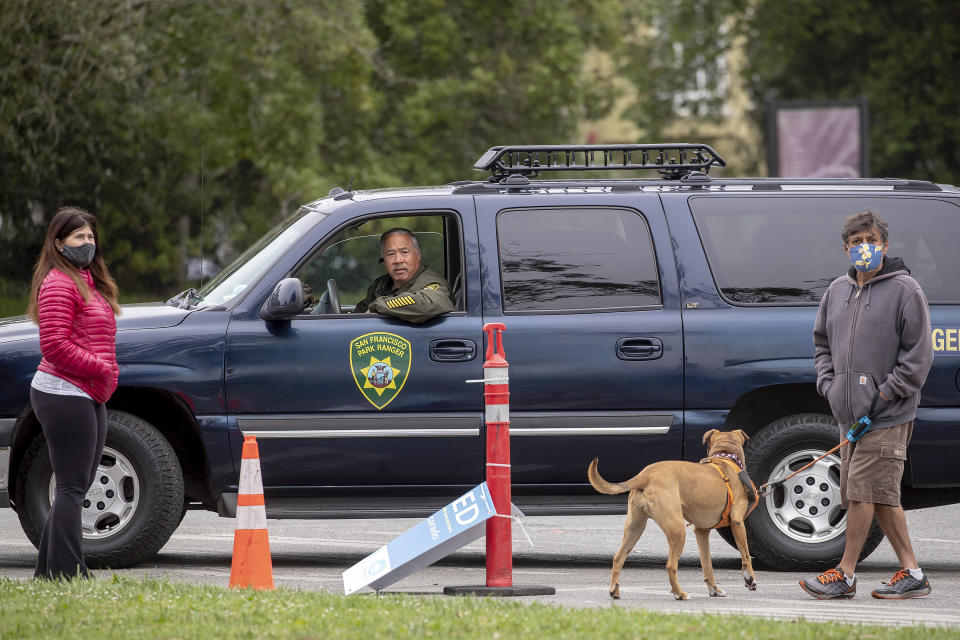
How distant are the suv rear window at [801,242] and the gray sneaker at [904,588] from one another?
1599 mm

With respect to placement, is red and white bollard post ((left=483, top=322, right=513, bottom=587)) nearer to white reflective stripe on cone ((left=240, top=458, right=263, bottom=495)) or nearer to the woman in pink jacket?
white reflective stripe on cone ((left=240, top=458, right=263, bottom=495))

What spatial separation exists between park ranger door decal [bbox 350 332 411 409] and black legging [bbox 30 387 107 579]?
A: 1394mm

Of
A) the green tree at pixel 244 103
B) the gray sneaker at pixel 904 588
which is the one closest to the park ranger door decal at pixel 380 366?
the gray sneaker at pixel 904 588

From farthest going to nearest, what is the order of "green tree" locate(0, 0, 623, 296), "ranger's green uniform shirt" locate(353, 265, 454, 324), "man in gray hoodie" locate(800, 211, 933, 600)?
"green tree" locate(0, 0, 623, 296), "ranger's green uniform shirt" locate(353, 265, 454, 324), "man in gray hoodie" locate(800, 211, 933, 600)

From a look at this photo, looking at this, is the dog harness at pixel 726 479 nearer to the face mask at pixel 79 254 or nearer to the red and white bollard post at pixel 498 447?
the red and white bollard post at pixel 498 447

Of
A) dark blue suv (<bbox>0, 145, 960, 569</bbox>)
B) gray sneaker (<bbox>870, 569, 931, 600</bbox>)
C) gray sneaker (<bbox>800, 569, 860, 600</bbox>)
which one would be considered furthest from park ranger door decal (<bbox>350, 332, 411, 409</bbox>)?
gray sneaker (<bbox>870, 569, 931, 600</bbox>)

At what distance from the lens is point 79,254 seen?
250 inches

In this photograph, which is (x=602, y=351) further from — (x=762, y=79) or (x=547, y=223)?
(x=762, y=79)

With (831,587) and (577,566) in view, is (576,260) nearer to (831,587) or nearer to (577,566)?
(577,566)

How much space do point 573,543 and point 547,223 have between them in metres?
2.28

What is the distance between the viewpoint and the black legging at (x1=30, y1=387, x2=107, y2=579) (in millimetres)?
6309

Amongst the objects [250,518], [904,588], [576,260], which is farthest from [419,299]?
[904,588]

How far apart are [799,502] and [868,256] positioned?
61.7 inches

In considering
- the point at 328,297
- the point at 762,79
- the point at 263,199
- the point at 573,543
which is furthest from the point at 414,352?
the point at 762,79
